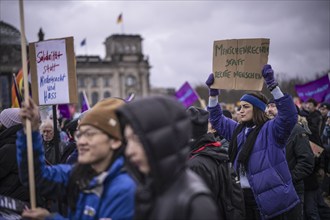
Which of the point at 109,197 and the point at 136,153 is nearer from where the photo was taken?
the point at 136,153

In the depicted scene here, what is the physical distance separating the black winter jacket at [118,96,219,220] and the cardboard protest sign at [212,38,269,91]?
2.47 metres

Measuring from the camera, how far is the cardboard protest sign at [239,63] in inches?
170

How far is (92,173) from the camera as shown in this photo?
2.67 meters

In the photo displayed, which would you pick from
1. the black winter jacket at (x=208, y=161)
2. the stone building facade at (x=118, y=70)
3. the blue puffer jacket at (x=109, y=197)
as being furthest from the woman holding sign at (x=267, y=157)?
the stone building facade at (x=118, y=70)

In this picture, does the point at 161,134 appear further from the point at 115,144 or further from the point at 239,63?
the point at 239,63

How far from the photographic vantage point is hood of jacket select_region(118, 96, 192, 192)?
189cm

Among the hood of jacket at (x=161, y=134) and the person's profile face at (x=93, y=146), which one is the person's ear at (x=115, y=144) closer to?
the person's profile face at (x=93, y=146)

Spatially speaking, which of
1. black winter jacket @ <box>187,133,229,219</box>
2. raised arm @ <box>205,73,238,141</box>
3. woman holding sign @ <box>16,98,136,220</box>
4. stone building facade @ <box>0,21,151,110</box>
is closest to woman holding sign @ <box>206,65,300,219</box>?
raised arm @ <box>205,73,238,141</box>

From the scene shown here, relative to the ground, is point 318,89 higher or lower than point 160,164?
lower

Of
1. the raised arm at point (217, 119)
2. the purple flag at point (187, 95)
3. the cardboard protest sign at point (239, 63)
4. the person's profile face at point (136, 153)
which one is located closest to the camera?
the person's profile face at point (136, 153)

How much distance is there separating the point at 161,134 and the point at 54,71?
2323 millimetres

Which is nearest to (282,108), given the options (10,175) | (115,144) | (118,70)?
(115,144)

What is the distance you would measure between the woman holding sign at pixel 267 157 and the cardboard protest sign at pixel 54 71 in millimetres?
1900

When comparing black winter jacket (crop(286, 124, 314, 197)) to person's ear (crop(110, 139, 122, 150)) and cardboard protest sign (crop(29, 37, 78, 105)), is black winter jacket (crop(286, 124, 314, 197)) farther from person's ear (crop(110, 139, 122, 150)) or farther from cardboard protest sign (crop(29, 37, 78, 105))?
person's ear (crop(110, 139, 122, 150))
